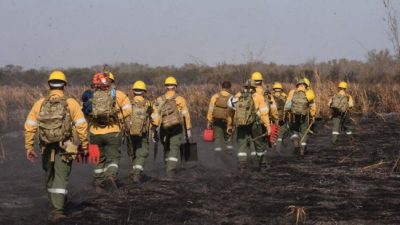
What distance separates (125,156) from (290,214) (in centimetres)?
866

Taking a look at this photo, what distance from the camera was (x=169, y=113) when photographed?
477 inches

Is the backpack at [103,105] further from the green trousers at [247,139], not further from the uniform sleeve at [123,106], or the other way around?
the green trousers at [247,139]

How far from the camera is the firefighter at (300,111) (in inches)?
591

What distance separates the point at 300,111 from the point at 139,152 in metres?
5.04

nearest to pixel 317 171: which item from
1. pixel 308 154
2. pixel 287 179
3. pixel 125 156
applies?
pixel 287 179

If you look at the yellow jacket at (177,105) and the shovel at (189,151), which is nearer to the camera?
the yellow jacket at (177,105)

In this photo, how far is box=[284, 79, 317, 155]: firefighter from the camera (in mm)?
15016

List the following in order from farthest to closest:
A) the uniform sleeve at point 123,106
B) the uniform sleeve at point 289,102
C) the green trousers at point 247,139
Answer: the uniform sleeve at point 289,102, the green trousers at point 247,139, the uniform sleeve at point 123,106

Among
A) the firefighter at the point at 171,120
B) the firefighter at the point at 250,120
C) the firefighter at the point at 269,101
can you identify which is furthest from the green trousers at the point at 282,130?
the firefighter at the point at 171,120

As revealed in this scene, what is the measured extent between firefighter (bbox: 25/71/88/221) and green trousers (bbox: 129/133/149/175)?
3123 mm

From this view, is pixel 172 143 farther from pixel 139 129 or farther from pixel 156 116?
pixel 139 129

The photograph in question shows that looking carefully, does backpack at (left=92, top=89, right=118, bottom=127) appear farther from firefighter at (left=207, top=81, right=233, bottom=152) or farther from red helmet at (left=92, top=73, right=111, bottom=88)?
firefighter at (left=207, top=81, right=233, bottom=152)

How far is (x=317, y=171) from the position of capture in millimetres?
12891

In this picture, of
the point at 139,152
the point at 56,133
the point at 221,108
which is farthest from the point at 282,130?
the point at 56,133
